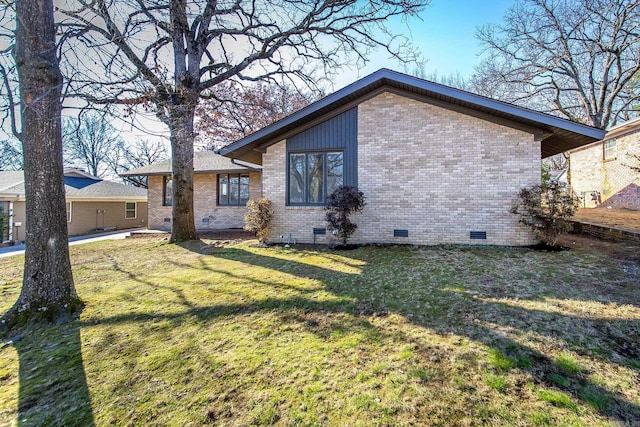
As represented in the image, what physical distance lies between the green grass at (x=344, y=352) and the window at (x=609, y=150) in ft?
38.3

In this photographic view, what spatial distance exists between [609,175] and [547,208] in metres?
10.7

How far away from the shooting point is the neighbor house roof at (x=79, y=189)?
14.3 metres

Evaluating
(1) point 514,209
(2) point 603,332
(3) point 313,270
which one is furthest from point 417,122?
(2) point 603,332

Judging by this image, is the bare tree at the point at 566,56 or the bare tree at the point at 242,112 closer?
the bare tree at the point at 566,56

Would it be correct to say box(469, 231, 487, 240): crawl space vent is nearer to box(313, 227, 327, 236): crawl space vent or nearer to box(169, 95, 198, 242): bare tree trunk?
box(313, 227, 327, 236): crawl space vent

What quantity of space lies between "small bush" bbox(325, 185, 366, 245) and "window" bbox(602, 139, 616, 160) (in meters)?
13.5

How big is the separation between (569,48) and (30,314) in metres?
24.6

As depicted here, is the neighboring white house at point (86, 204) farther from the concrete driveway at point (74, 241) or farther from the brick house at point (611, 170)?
the brick house at point (611, 170)

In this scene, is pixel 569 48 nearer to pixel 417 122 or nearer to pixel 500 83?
pixel 500 83

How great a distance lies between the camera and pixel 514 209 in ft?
24.5

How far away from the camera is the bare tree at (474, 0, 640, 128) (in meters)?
14.8

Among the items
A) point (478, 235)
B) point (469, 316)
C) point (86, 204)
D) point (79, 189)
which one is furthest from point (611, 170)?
point (79, 189)

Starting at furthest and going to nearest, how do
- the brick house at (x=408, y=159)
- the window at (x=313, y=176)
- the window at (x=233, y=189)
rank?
the window at (x=233, y=189)
the window at (x=313, y=176)
the brick house at (x=408, y=159)

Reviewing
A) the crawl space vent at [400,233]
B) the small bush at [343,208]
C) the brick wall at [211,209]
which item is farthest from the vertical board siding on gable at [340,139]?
the brick wall at [211,209]
